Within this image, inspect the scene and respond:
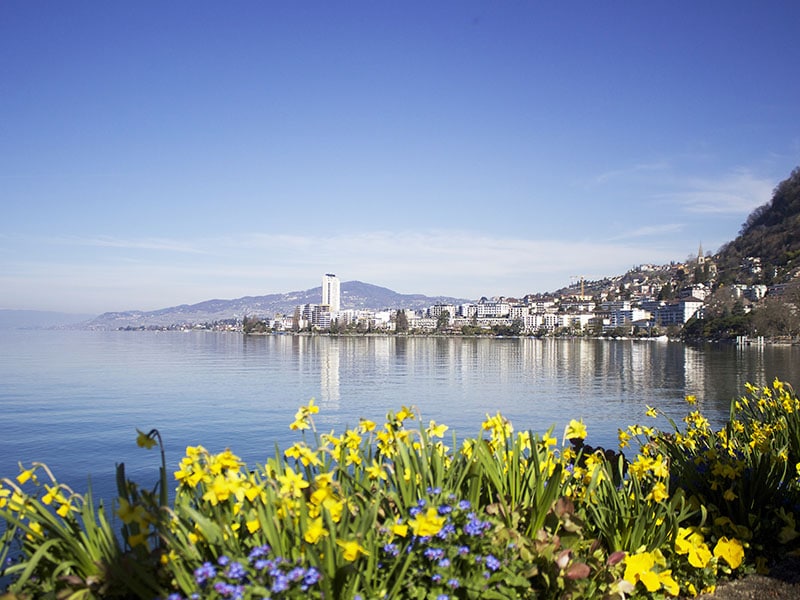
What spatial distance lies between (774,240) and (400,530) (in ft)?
540

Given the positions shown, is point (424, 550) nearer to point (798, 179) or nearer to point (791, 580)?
point (791, 580)

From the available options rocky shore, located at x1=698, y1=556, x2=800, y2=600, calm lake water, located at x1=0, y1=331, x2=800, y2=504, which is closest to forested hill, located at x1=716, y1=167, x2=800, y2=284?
calm lake water, located at x1=0, y1=331, x2=800, y2=504

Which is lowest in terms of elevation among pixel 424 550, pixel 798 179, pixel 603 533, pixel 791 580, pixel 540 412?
pixel 540 412

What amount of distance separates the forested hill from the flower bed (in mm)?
133178

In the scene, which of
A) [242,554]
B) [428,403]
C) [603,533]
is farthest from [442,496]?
[428,403]

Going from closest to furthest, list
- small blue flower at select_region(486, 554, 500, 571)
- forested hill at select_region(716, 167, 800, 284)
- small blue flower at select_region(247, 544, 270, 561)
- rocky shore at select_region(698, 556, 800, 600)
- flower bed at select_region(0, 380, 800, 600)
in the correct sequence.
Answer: small blue flower at select_region(247, 544, 270, 561) → flower bed at select_region(0, 380, 800, 600) → small blue flower at select_region(486, 554, 500, 571) → rocky shore at select_region(698, 556, 800, 600) → forested hill at select_region(716, 167, 800, 284)

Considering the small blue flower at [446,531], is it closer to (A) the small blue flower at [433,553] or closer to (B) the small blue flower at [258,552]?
Answer: (A) the small blue flower at [433,553]

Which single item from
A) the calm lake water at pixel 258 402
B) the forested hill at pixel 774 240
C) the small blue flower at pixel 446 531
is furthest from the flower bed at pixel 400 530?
the forested hill at pixel 774 240

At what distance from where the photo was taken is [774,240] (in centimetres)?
14500

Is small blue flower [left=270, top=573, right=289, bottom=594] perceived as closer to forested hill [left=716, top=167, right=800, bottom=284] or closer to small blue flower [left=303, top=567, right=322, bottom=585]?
small blue flower [left=303, top=567, right=322, bottom=585]

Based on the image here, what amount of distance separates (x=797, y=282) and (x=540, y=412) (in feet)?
329

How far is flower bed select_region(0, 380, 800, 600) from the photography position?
97.9 inches

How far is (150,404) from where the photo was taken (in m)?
21.9

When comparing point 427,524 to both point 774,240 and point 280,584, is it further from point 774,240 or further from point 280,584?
point 774,240
